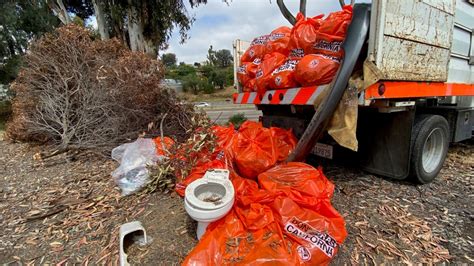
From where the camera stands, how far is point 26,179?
300 cm

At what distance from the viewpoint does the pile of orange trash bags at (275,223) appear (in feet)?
5.12

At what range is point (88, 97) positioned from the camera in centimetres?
410

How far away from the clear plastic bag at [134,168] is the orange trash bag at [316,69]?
1693 millimetres

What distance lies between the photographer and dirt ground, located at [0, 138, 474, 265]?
5.85 feet

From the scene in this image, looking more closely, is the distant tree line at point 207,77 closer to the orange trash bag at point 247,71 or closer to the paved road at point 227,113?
the paved road at point 227,113

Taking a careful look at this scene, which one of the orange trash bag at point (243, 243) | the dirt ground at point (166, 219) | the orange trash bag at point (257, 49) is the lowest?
the dirt ground at point (166, 219)

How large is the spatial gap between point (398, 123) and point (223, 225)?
2.06 metres

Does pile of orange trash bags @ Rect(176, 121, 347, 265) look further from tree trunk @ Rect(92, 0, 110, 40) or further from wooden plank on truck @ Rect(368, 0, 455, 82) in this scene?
tree trunk @ Rect(92, 0, 110, 40)

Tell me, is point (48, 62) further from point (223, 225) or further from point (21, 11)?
point (21, 11)

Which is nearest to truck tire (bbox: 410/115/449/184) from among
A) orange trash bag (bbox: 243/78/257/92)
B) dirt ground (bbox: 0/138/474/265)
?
dirt ground (bbox: 0/138/474/265)

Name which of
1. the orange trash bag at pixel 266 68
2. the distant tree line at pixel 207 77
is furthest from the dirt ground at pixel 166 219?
the distant tree line at pixel 207 77

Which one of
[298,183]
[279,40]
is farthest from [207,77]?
[298,183]

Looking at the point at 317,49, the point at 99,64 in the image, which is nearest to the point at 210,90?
the point at 99,64

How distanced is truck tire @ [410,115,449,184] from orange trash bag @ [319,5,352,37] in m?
1.29
